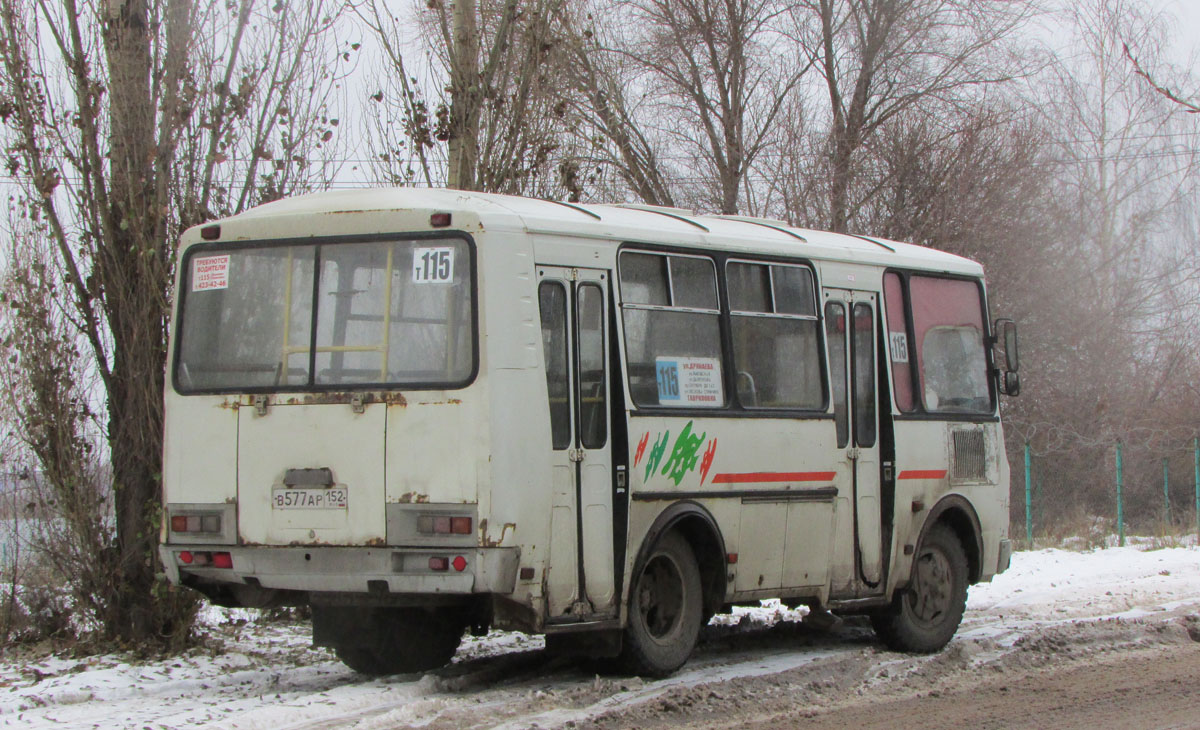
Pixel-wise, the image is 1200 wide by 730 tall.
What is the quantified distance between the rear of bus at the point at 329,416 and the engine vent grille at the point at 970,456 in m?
Result: 4.47

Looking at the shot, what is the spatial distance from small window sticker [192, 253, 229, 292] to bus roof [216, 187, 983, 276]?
0.91ft

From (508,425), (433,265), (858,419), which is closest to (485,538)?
(508,425)

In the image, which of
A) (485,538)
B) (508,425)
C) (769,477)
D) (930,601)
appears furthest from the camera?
(930,601)

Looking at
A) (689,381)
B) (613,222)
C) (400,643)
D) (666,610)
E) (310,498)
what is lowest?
(400,643)


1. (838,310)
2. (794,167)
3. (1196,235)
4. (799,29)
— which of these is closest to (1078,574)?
(838,310)

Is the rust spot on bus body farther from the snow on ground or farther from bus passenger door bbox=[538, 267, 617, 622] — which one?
the snow on ground

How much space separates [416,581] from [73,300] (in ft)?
13.4

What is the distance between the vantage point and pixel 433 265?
27.1ft

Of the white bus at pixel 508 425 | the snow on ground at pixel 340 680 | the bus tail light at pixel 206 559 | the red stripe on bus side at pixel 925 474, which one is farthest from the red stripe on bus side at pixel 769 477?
the bus tail light at pixel 206 559

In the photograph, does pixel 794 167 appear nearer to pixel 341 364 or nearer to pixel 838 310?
pixel 838 310

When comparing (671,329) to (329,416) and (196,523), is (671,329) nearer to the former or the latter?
(329,416)

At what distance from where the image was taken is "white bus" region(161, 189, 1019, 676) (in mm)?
8086

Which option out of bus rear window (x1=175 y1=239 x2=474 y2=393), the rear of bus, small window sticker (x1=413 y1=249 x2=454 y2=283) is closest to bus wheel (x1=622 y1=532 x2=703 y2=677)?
the rear of bus

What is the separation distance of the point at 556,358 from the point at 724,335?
5.32ft
